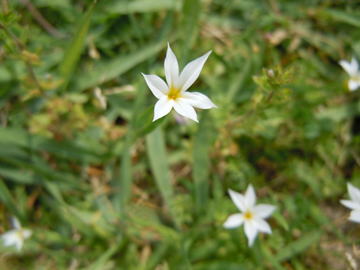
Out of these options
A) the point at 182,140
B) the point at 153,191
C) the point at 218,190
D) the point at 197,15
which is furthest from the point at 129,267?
the point at 197,15

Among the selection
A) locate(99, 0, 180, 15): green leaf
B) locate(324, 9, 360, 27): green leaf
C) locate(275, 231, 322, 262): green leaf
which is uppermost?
locate(99, 0, 180, 15): green leaf

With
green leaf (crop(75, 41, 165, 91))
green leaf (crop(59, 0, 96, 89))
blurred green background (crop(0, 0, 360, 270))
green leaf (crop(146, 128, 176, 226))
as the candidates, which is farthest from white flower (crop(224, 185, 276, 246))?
green leaf (crop(59, 0, 96, 89))

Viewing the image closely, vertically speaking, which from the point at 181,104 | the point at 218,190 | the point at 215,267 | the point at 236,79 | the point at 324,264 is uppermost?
the point at 236,79

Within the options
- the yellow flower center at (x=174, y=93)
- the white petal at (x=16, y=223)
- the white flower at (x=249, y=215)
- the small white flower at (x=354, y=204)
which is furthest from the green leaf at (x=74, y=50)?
the small white flower at (x=354, y=204)

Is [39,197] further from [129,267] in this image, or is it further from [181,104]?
[181,104]

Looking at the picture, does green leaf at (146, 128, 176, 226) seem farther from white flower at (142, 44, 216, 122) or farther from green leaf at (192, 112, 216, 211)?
white flower at (142, 44, 216, 122)

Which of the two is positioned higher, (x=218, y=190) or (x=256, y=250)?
(x=218, y=190)

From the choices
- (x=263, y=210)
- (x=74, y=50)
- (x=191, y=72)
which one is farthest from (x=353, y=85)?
(x=74, y=50)

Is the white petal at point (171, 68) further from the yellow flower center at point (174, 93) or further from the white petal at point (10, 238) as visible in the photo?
the white petal at point (10, 238)
